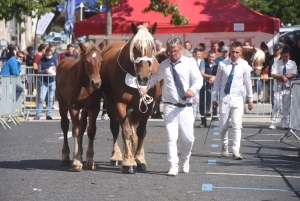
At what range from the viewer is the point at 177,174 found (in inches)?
446

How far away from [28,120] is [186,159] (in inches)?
410

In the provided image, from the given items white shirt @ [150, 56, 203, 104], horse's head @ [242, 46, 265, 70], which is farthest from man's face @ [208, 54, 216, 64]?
white shirt @ [150, 56, 203, 104]

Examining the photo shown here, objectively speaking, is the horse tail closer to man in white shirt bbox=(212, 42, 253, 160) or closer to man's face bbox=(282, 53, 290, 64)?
man in white shirt bbox=(212, 42, 253, 160)

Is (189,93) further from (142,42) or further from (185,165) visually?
(185,165)

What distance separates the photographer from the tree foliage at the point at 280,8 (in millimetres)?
42759

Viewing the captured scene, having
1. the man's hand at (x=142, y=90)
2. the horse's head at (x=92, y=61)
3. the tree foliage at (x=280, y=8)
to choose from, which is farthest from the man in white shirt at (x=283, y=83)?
the tree foliage at (x=280, y=8)

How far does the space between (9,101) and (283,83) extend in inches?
273

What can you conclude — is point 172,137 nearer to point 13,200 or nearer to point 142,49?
point 142,49

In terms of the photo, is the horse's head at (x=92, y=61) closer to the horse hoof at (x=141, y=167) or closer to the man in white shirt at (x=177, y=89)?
the man in white shirt at (x=177, y=89)

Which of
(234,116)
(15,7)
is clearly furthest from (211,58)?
(15,7)

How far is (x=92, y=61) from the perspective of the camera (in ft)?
38.1

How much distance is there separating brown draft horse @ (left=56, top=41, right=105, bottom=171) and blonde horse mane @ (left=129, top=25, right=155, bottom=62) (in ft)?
2.32

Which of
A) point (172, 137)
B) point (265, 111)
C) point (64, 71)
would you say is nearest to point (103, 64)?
point (64, 71)

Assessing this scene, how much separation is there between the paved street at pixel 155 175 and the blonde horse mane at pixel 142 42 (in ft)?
5.99
